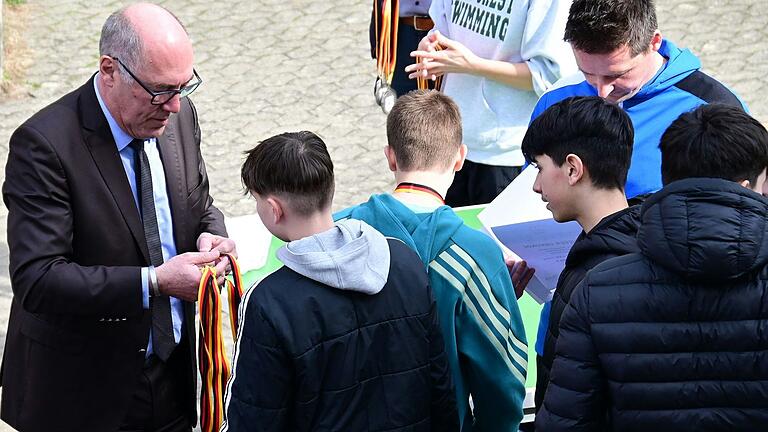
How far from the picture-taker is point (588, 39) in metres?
3.26

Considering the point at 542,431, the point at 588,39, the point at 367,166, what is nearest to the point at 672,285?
the point at 542,431

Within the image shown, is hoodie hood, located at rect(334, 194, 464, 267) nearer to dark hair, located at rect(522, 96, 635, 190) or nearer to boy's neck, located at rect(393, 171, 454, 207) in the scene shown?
boy's neck, located at rect(393, 171, 454, 207)

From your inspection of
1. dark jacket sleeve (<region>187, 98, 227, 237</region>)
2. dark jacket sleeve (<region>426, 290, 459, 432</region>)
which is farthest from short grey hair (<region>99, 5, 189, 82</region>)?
dark jacket sleeve (<region>426, 290, 459, 432</region>)

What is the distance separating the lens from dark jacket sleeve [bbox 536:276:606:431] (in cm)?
243

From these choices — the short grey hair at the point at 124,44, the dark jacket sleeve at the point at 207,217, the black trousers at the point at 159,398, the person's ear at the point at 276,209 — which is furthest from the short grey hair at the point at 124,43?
the black trousers at the point at 159,398

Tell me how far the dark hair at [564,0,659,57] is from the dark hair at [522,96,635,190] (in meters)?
0.43

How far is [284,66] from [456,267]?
18.6 ft

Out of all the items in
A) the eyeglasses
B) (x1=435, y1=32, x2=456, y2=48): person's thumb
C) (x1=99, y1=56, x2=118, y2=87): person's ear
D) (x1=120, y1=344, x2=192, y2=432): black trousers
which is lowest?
(x1=120, y1=344, x2=192, y2=432): black trousers

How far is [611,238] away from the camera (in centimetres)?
265

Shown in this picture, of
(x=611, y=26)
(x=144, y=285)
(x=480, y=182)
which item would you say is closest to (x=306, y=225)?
(x=144, y=285)

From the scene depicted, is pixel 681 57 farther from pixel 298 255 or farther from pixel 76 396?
pixel 76 396

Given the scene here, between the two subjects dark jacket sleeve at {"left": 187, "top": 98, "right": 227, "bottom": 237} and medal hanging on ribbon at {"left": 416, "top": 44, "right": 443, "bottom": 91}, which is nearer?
dark jacket sleeve at {"left": 187, "top": 98, "right": 227, "bottom": 237}

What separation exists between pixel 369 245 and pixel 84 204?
92 cm

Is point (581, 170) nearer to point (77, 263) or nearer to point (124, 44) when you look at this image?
point (124, 44)
